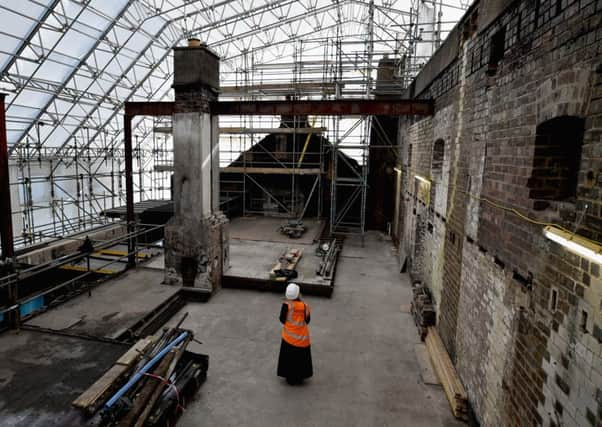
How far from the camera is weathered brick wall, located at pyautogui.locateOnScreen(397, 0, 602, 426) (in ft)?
8.92

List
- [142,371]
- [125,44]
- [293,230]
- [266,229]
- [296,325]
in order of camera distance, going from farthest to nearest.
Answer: [125,44] < [266,229] < [293,230] < [296,325] < [142,371]

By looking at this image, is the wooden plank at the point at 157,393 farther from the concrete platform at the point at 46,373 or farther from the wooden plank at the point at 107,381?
the concrete platform at the point at 46,373

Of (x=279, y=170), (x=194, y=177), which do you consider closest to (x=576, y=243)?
(x=194, y=177)

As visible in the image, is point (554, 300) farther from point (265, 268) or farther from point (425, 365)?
point (265, 268)

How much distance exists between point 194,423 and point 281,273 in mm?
4943

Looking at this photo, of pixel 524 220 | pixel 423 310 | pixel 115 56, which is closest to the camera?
pixel 524 220

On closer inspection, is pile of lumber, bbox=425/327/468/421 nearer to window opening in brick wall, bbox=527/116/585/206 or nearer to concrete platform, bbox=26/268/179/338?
window opening in brick wall, bbox=527/116/585/206

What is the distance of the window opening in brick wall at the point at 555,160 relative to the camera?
11.5ft

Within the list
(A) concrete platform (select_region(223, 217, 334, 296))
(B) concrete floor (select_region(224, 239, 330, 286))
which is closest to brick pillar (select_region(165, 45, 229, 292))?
(A) concrete platform (select_region(223, 217, 334, 296))

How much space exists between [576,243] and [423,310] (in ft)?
16.3

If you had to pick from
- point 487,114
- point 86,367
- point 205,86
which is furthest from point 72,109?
point 487,114

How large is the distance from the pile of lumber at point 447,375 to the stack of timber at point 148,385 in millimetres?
3540

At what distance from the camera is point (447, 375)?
5.64 m

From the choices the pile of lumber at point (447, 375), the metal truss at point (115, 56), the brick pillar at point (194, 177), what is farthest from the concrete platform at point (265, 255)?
the metal truss at point (115, 56)
